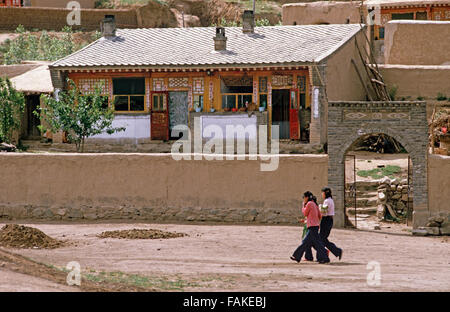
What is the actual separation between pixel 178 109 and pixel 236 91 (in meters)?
2.32

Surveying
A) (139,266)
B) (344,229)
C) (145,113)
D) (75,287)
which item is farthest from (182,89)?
(75,287)

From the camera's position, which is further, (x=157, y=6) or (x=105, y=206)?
(x=157, y=6)

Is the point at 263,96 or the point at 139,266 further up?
the point at 263,96

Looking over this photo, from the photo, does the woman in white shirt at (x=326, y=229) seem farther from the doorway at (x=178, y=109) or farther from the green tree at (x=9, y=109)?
the green tree at (x=9, y=109)

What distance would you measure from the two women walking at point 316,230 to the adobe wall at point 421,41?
750 inches

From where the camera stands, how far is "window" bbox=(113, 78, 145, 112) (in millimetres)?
36938

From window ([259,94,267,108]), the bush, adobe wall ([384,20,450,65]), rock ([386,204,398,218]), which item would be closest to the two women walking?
rock ([386,204,398,218])

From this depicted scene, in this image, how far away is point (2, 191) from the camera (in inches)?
1065

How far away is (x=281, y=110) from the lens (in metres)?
35.8

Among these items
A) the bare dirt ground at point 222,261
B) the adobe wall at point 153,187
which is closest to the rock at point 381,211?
the bare dirt ground at point 222,261

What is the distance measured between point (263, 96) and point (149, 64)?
167 inches

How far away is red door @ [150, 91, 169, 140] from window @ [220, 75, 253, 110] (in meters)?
2.22

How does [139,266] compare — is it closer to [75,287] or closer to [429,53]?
[75,287]

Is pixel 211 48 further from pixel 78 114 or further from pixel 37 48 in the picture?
pixel 37 48
